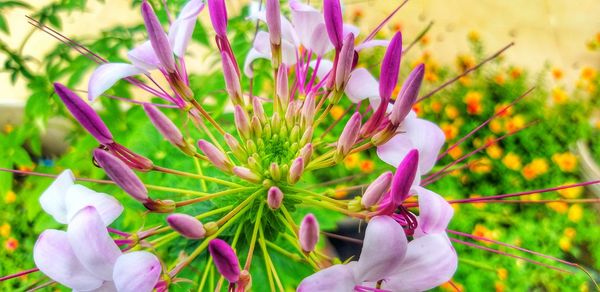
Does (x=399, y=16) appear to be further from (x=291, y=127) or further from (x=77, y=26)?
(x=291, y=127)

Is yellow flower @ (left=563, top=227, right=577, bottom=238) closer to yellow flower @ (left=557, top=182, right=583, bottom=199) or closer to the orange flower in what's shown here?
yellow flower @ (left=557, top=182, right=583, bottom=199)

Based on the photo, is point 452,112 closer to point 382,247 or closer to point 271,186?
point 271,186

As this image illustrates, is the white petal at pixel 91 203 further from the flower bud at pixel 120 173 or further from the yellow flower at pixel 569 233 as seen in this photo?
the yellow flower at pixel 569 233

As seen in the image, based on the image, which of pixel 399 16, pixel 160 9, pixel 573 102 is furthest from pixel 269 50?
pixel 399 16

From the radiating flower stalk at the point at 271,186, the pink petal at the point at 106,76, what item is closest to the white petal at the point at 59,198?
the radiating flower stalk at the point at 271,186

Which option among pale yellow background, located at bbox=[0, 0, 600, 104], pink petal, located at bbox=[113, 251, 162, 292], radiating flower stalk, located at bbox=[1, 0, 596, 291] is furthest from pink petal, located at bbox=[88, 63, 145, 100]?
pale yellow background, located at bbox=[0, 0, 600, 104]

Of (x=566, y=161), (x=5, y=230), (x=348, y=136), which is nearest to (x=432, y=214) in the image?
(x=348, y=136)
